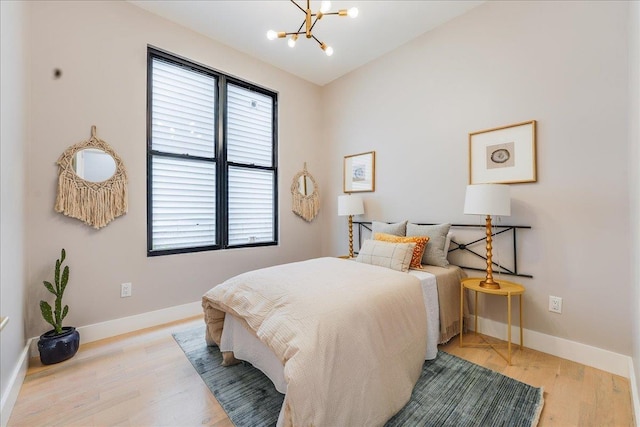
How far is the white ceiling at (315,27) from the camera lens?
2533 millimetres

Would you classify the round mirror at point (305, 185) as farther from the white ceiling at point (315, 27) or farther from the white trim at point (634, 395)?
the white trim at point (634, 395)

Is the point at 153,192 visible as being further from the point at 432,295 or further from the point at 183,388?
the point at 432,295

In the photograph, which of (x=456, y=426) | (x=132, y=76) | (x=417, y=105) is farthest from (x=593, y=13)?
(x=132, y=76)

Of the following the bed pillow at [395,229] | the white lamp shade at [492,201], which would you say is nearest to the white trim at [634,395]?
the white lamp shade at [492,201]

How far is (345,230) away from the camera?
12.5ft

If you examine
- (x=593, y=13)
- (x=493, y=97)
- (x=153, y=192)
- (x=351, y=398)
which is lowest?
(x=351, y=398)

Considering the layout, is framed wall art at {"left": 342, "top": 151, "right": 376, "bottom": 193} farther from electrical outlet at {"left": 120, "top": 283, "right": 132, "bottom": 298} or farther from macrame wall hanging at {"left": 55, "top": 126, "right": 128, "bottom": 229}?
electrical outlet at {"left": 120, "top": 283, "right": 132, "bottom": 298}

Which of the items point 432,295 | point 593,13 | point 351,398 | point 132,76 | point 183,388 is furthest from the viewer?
point 132,76

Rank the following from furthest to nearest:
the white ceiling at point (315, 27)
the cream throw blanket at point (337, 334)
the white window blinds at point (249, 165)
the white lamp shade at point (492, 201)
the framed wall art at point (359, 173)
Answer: the framed wall art at point (359, 173) < the white window blinds at point (249, 165) < the white ceiling at point (315, 27) < the white lamp shade at point (492, 201) < the cream throw blanket at point (337, 334)

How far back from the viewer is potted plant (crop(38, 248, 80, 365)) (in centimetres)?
195

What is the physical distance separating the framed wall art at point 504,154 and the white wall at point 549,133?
6cm

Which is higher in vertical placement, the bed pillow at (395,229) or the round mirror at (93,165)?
the round mirror at (93,165)

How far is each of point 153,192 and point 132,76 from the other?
1.09 meters

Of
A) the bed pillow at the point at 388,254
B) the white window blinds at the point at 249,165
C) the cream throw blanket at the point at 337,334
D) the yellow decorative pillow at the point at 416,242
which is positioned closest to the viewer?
the cream throw blanket at the point at 337,334
